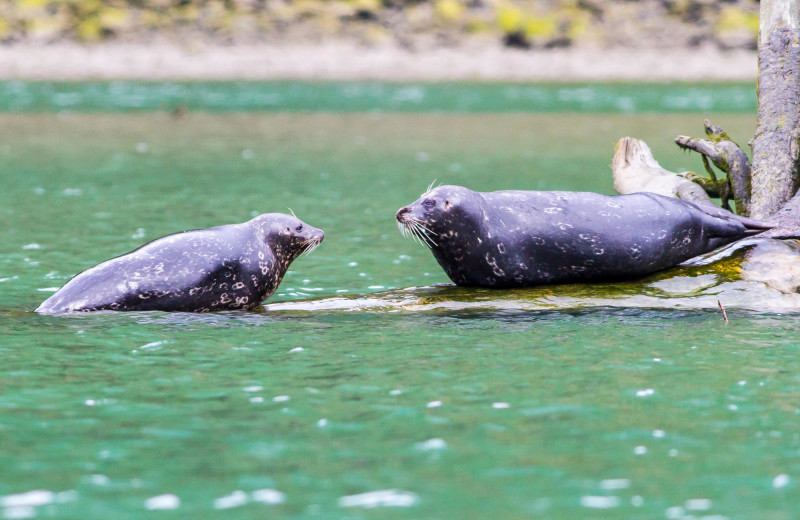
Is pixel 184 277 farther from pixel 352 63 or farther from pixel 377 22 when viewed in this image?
pixel 377 22

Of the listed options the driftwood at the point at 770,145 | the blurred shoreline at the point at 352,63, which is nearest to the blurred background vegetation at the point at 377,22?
the blurred shoreline at the point at 352,63

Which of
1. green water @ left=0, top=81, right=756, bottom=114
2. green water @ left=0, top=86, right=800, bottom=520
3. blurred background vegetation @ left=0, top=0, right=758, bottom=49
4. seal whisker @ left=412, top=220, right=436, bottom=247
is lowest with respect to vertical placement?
green water @ left=0, top=86, right=800, bottom=520

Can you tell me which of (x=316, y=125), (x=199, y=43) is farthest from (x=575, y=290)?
(x=199, y=43)

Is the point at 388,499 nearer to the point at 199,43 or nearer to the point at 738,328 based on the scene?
the point at 738,328

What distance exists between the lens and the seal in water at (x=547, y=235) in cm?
1251

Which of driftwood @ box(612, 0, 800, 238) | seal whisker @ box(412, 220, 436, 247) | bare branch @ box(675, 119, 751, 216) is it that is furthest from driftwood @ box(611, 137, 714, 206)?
seal whisker @ box(412, 220, 436, 247)

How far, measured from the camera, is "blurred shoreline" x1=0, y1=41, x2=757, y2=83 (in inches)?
2291

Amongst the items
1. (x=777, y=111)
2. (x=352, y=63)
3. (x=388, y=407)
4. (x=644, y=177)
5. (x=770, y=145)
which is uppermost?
(x=352, y=63)

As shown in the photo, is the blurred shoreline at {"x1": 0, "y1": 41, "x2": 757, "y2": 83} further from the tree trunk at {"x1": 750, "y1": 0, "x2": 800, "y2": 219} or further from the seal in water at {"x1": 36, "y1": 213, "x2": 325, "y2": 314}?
the seal in water at {"x1": 36, "y1": 213, "x2": 325, "y2": 314}

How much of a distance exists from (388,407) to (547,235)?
13.4ft

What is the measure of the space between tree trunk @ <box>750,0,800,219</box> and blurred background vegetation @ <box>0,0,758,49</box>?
47526 millimetres

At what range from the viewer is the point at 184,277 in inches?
484

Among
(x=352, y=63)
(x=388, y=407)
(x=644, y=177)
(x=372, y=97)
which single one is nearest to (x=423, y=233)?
(x=388, y=407)

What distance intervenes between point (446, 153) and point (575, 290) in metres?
20.7
